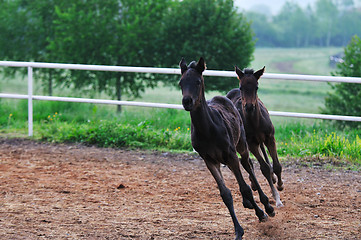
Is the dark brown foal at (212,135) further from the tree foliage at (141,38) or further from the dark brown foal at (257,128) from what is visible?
the tree foliage at (141,38)

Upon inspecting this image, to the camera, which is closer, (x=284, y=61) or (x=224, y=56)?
(x=224, y=56)

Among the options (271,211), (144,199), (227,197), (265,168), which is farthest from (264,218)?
(144,199)

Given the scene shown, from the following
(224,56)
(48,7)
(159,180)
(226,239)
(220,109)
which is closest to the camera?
(226,239)

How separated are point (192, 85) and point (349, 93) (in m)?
7.27

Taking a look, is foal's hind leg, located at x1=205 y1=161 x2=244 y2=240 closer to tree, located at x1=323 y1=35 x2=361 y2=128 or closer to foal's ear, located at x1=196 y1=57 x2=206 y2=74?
foal's ear, located at x1=196 y1=57 x2=206 y2=74

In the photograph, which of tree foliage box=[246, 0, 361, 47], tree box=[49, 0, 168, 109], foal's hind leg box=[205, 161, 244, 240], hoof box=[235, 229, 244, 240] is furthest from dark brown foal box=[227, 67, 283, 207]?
tree foliage box=[246, 0, 361, 47]

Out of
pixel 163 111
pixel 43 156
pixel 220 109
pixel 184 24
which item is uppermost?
pixel 184 24

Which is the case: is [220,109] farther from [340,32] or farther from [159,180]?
[340,32]

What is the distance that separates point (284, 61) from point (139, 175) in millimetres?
28146

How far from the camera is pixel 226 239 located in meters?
4.75

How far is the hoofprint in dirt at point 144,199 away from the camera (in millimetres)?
4934

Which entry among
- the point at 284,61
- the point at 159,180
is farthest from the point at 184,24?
the point at 284,61

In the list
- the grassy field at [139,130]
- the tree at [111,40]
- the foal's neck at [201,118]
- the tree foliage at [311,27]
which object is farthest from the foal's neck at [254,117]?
the tree foliage at [311,27]

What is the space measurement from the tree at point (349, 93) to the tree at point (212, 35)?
215 centimetres
